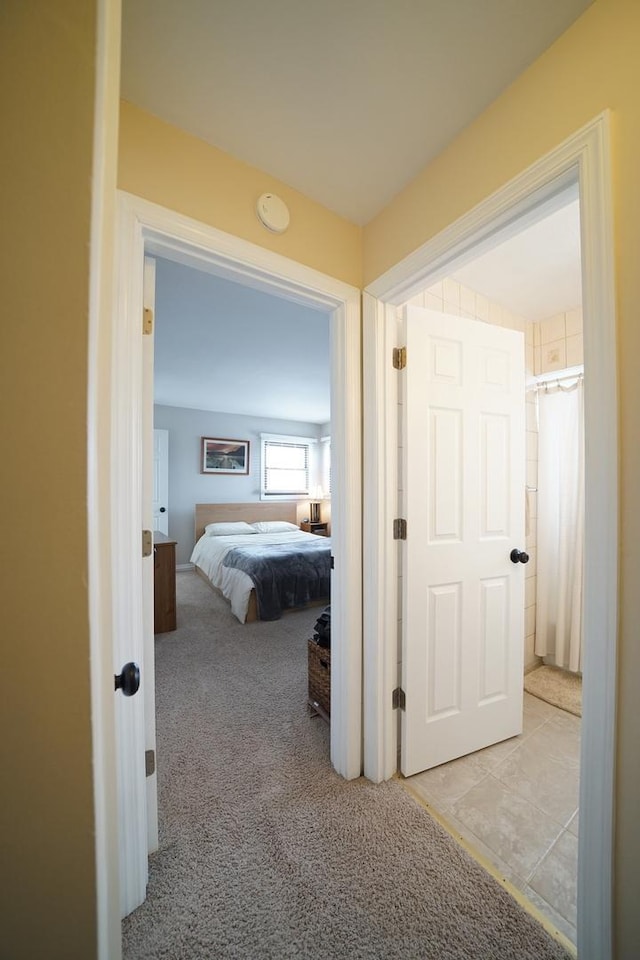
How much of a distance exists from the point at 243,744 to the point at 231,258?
2172 mm

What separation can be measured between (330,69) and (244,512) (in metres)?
5.18

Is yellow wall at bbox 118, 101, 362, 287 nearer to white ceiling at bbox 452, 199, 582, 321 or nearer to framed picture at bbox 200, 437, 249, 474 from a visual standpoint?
white ceiling at bbox 452, 199, 582, 321

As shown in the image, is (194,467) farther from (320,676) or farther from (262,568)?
(320,676)

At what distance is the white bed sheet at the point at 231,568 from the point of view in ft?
10.8

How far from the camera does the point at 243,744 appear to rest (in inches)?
65.9

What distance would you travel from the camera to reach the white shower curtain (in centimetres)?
216

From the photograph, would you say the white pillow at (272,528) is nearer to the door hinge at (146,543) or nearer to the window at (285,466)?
the window at (285,466)

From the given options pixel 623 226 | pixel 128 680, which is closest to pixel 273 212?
pixel 623 226

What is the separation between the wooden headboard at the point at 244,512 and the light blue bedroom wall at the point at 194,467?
0.41 ft

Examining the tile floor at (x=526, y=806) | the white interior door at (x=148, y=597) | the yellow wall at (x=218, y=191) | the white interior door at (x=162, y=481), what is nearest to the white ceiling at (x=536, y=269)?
the yellow wall at (x=218, y=191)

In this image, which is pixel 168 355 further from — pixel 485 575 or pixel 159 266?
pixel 485 575

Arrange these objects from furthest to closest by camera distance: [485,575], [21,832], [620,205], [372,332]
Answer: [485,575]
[372,332]
[620,205]
[21,832]

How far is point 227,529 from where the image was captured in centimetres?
491

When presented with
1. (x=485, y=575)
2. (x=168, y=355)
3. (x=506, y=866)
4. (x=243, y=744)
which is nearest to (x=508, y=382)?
(x=485, y=575)
